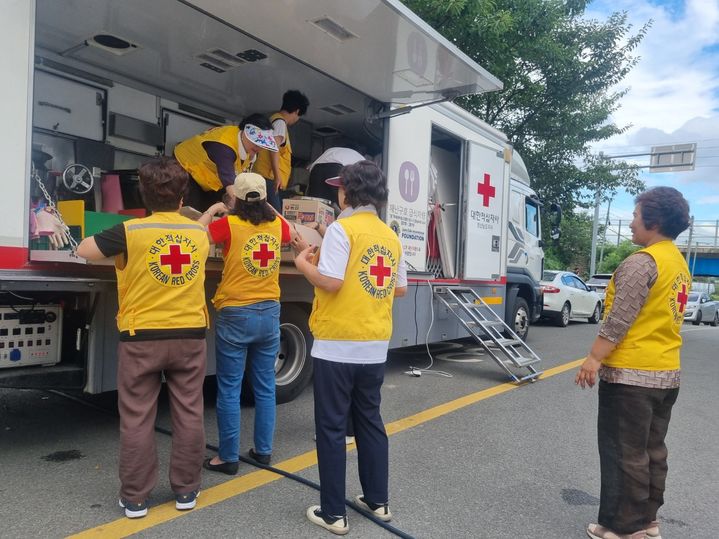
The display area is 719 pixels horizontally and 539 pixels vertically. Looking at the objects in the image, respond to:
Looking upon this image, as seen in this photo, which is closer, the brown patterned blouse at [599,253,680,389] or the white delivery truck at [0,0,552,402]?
the brown patterned blouse at [599,253,680,389]

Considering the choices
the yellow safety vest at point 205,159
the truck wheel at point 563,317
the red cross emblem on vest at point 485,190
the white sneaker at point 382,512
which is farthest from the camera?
the truck wheel at point 563,317

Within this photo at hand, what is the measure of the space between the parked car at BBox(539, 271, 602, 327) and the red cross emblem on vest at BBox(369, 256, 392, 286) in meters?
11.3

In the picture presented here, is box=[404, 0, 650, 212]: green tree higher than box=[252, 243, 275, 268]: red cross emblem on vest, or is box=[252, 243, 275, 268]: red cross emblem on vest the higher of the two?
box=[404, 0, 650, 212]: green tree

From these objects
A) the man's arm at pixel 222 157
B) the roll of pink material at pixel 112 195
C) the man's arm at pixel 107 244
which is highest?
the man's arm at pixel 222 157

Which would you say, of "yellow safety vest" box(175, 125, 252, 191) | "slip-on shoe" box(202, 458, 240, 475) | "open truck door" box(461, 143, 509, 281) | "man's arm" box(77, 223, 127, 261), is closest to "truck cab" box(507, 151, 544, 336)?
"open truck door" box(461, 143, 509, 281)

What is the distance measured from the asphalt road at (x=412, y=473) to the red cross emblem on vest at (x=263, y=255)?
126 centimetres

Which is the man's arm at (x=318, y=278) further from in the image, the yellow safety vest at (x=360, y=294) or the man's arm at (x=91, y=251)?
the man's arm at (x=91, y=251)

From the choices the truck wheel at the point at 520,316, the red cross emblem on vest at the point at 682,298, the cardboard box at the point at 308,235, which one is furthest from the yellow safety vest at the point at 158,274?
the truck wheel at the point at 520,316

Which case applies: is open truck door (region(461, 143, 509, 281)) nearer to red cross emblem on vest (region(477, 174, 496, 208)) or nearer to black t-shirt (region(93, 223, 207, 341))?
red cross emblem on vest (region(477, 174, 496, 208))

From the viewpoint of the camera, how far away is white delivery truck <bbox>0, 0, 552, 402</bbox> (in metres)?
3.29

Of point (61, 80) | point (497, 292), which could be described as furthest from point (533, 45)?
point (61, 80)

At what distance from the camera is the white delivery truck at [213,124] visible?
129 inches

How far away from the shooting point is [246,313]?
3371 millimetres

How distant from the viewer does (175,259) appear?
2.82 metres
